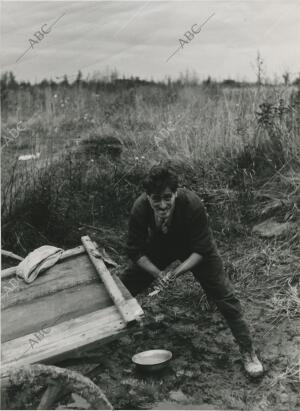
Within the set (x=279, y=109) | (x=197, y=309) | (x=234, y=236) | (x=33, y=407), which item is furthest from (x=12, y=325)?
(x=279, y=109)

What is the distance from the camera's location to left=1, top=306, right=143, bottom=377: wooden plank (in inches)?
85.0

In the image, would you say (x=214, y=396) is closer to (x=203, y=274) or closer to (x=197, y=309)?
(x=203, y=274)

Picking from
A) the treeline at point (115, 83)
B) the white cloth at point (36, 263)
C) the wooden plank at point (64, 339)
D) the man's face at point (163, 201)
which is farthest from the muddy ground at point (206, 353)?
the treeline at point (115, 83)

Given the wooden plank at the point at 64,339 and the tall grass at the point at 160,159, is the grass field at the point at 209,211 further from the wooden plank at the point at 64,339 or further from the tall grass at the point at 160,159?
the wooden plank at the point at 64,339

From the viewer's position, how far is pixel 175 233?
10.8 feet

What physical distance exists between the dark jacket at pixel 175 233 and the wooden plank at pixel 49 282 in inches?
13.5

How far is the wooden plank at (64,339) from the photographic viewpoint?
2158mm

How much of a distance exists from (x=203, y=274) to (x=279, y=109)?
124 inches

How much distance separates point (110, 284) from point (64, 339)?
60 centimetres

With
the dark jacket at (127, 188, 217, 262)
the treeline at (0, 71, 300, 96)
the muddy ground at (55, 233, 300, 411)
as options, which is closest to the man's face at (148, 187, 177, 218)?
the dark jacket at (127, 188, 217, 262)

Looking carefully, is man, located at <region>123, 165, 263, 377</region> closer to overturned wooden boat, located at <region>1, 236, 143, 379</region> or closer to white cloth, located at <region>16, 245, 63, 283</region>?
overturned wooden boat, located at <region>1, 236, 143, 379</region>

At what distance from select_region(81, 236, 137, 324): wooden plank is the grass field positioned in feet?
1.03

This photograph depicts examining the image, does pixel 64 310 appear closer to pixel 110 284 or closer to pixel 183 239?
pixel 110 284

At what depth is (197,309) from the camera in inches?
161
